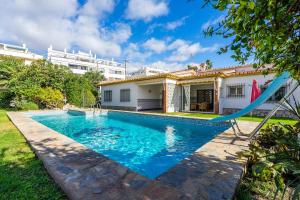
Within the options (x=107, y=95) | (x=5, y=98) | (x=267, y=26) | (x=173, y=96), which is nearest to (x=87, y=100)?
(x=107, y=95)

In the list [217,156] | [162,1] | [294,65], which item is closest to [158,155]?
[217,156]

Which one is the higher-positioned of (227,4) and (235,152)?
(227,4)

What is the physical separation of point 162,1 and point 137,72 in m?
61.2

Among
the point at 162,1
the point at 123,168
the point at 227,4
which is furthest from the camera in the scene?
the point at 162,1

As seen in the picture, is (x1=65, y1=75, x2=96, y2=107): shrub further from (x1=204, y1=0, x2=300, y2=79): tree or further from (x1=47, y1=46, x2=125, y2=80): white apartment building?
(x1=47, y1=46, x2=125, y2=80): white apartment building

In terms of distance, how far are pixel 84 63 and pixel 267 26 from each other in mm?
62803

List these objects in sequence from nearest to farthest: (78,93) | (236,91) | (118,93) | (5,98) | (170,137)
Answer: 1. (170,137)
2. (236,91)
3. (5,98)
4. (118,93)
5. (78,93)

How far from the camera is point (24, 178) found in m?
3.25

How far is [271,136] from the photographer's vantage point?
5449 millimetres

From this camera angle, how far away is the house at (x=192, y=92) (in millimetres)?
13805

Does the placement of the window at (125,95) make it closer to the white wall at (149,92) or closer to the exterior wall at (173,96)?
the white wall at (149,92)

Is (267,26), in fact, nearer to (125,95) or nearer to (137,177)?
(137,177)

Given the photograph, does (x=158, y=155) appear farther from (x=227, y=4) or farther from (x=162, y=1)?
(x=162, y=1)

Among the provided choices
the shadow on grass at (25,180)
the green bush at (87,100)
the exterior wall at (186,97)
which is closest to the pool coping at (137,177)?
the shadow on grass at (25,180)
